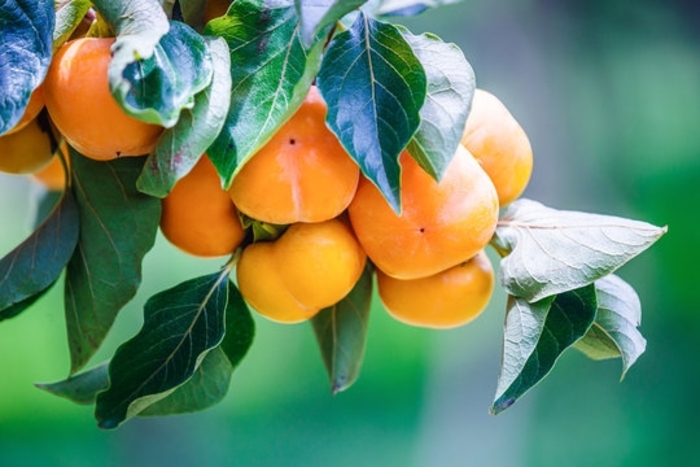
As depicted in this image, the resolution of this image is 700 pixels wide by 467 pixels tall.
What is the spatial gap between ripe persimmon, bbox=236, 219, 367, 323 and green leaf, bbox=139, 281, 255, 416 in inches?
1.5

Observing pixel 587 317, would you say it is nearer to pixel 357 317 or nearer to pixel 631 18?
pixel 357 317

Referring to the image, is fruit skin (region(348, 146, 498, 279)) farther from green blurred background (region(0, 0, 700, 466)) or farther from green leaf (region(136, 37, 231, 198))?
green blurred background (region(0, 0, 700, 466))

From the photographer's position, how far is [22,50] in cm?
37

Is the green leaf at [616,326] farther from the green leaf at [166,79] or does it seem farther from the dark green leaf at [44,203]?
the dark green leaf at [44,203]

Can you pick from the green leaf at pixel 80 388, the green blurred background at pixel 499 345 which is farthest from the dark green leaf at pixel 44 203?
the green blurred background at pixel 499 345

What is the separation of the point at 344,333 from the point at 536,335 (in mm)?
157

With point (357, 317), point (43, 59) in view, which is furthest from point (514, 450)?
point (43, 59)

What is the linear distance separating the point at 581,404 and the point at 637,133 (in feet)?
1.82

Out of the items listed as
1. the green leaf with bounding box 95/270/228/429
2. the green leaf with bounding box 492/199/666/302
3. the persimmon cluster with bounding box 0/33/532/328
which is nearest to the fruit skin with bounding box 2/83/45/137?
the persimmon cluster with bounding box 0/33/532/328

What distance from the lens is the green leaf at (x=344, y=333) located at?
1.69 feet

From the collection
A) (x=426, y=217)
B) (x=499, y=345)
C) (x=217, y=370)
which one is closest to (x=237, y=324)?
(x=217, y=370)

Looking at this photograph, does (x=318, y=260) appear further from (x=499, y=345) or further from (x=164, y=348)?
(x=499, y=345)

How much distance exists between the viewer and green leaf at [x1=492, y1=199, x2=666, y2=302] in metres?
0.42

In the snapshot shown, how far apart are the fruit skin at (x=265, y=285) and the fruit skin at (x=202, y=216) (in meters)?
0.01
